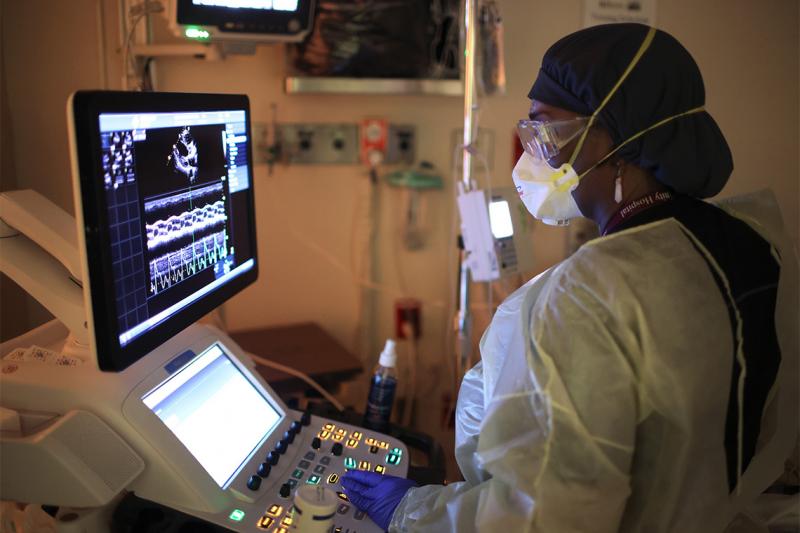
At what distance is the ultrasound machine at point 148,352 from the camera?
2.81ft

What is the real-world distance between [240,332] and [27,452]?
1.13 meters

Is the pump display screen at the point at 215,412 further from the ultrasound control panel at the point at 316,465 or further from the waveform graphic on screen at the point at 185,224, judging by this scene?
the waveform graphic on screen at the point at 185,224

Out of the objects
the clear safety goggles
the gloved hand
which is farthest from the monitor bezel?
the clear safety goggles

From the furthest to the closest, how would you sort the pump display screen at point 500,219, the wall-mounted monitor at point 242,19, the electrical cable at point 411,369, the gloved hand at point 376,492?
the electrical cable at point 411,369, the pump display screen at point 500,219, the wall-mounted monitor at point 242,19, the gloved hand at point 376,492

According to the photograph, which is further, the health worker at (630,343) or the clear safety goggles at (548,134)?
the clear safety goggles at (548,134)

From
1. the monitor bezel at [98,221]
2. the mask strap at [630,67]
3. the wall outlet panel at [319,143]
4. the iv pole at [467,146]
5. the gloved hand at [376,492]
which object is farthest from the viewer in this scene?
the wall outlet panel at [319,143]

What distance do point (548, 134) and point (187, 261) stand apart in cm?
62

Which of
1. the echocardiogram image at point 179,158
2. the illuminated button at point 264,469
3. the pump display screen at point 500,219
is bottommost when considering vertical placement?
the illuminated button at point 264,469

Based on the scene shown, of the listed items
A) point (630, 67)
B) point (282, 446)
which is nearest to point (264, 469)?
point (282, 446)

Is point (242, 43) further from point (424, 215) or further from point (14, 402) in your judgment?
point (14, 402)

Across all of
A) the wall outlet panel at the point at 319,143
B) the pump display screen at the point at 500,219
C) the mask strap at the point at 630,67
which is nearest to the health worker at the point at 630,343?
the mask strap at the point at 630,67

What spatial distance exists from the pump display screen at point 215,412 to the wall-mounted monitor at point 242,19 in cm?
70

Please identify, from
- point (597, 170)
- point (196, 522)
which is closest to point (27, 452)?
point (196, 522)

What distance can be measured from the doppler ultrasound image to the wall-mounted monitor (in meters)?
0.46
